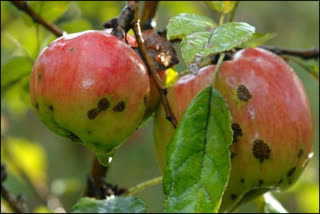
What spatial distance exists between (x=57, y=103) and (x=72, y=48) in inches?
3.5

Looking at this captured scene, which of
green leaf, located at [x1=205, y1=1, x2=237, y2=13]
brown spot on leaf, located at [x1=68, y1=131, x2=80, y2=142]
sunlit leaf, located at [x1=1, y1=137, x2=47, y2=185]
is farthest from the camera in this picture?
sunlit leaf, located at [x1=1, y1=137, x2=47, y2=185]

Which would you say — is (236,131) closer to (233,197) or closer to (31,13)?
(233,197)

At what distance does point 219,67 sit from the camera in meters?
1.08

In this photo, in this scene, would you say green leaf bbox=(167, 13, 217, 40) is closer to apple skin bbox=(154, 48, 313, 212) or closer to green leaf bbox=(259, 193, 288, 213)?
apple skin bbox=(154, 48, 313, 212)

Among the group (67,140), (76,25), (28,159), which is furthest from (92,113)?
(67,140)

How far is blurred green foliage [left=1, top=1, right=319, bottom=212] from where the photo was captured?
1.63m

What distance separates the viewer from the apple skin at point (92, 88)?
0.94 metres

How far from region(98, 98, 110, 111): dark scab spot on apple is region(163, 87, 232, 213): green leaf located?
0.39 ft

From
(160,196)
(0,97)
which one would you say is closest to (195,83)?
(0,97)

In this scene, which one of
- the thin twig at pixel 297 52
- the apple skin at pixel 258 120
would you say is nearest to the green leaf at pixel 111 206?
the apple skin at pixel 258 120

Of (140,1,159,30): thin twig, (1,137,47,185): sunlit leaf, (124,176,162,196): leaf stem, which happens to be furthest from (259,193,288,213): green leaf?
(1,137,47,185): sunlit leaf

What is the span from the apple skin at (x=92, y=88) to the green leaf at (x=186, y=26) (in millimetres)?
84

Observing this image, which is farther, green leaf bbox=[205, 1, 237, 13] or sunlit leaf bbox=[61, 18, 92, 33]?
sunlit leaf bbox=[61, 18, 92, 33]

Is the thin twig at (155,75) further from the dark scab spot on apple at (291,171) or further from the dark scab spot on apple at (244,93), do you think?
the dark scab spot on apple at (291,171)
